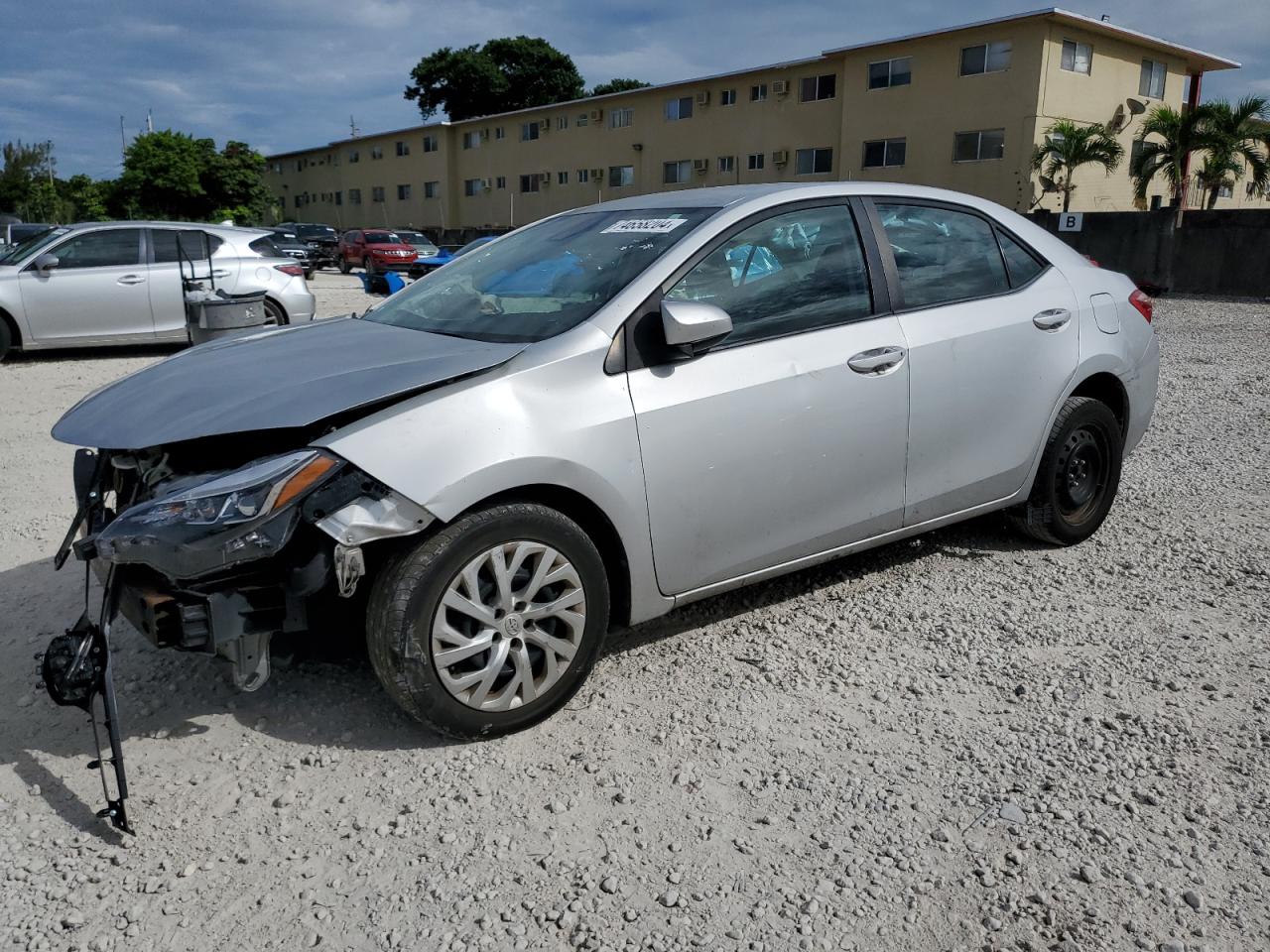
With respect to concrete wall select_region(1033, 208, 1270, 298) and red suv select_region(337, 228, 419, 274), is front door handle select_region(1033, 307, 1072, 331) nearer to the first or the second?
concrete wall select_region(1033, 208, 1270, 298)

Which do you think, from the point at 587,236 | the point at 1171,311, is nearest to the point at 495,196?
the point at 1171,311

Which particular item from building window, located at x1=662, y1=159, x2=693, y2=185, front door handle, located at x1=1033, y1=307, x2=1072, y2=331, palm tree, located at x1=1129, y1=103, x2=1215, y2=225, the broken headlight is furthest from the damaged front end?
building window, located at x1=662, y1=159, x2=693, y2=185

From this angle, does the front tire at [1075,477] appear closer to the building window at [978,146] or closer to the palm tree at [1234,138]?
the palm tree at [1234,138]

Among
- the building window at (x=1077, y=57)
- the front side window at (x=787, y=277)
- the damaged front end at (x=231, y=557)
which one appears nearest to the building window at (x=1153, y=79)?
the building window at (x=1077, y=57)

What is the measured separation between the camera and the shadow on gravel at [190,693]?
3086mm

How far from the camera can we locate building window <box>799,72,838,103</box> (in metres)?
35.0

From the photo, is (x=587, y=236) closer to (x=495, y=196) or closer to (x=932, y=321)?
(x=932, y=321)

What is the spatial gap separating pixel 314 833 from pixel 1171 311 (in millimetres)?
19556

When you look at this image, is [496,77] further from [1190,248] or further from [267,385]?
[267,385]

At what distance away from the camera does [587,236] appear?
156 inches

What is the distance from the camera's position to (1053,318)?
4445 mm

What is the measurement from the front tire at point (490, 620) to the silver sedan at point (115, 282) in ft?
28.9

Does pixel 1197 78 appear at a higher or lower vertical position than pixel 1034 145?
higher

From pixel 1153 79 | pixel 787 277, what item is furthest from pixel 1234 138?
pixel 787 277
